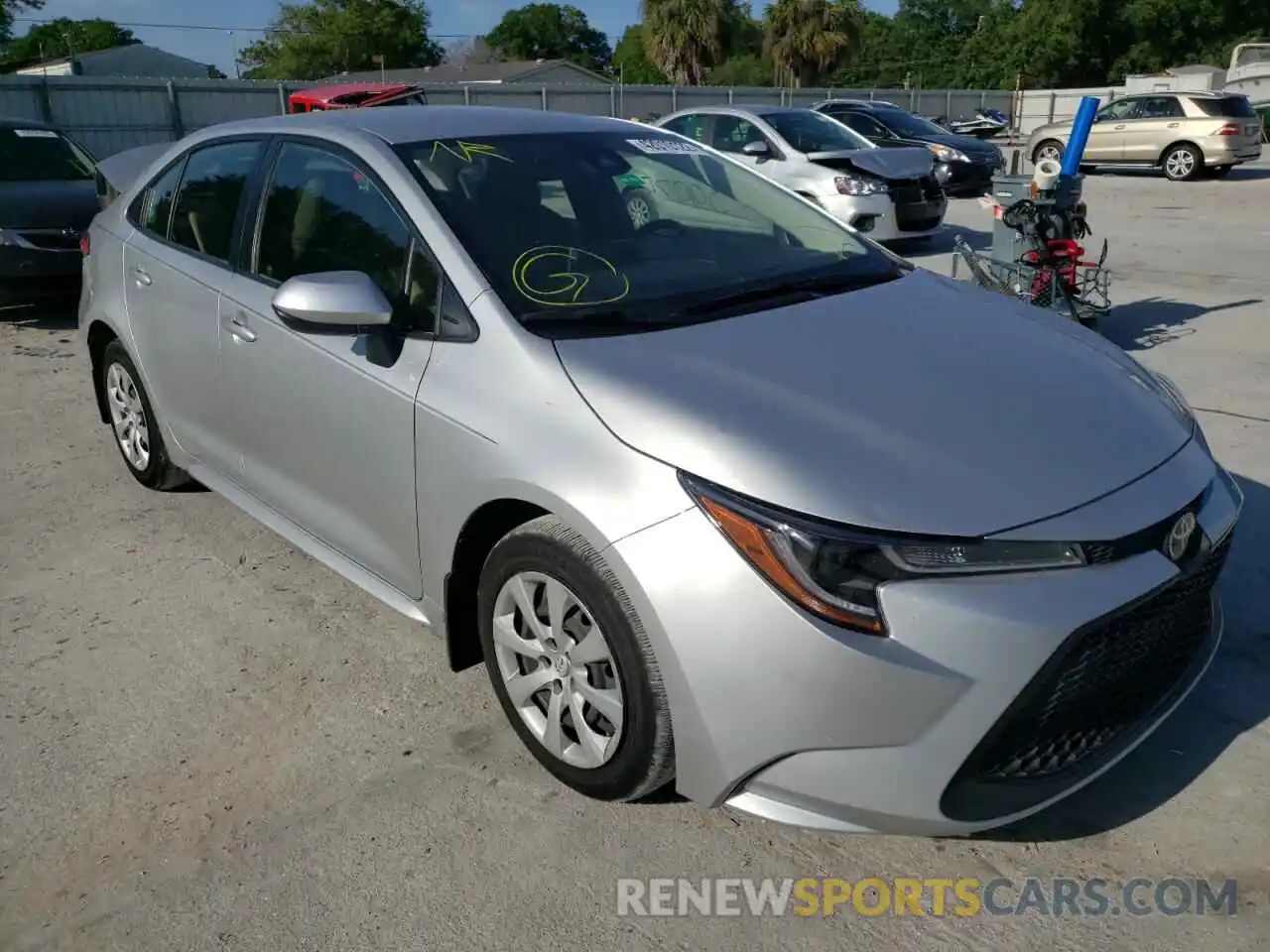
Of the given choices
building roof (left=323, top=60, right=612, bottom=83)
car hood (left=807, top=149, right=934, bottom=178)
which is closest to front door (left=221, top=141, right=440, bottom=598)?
car hood (left=807, top=149, right=934, bottom=178)

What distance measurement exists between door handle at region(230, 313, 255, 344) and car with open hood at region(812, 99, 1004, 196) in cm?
1418

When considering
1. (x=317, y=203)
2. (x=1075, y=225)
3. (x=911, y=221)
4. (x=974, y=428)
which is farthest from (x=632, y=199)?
(x=911, y=221)

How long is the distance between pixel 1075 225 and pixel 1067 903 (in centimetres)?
566

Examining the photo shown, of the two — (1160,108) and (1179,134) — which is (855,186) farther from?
(1160,108)

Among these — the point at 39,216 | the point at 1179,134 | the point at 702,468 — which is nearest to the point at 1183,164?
the point at 1179,134

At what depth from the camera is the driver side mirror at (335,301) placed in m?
2.81

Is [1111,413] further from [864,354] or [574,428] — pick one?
[574,428]

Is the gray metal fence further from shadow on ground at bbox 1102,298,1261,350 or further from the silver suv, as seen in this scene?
the silver suv

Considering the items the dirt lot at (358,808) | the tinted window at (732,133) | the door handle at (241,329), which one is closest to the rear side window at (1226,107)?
the tinted window at (732,133)

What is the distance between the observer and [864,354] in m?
2.72

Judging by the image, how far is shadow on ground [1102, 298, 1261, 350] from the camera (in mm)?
7430

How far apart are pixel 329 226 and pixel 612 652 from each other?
1.78 metres

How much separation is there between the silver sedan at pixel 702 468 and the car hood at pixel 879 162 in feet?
27.4

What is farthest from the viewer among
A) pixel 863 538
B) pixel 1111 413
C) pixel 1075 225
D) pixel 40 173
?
pixel 40 173
